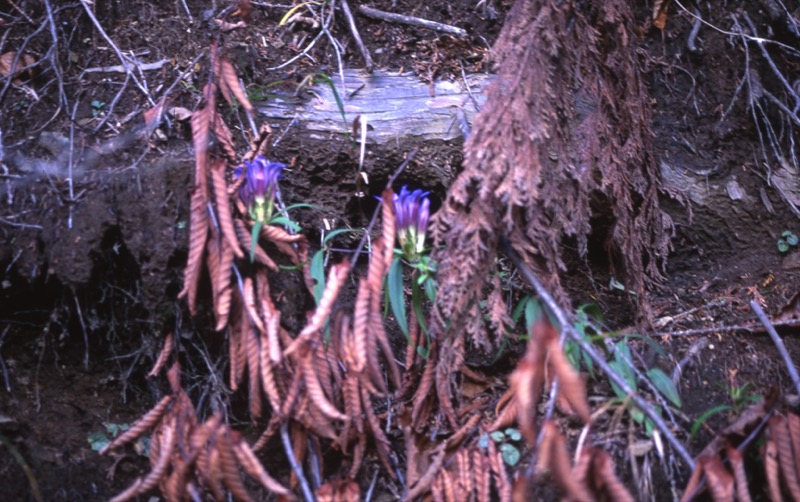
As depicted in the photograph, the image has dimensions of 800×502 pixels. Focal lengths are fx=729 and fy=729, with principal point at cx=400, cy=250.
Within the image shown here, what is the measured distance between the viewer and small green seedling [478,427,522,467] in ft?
8.16

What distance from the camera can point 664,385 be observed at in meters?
2.48

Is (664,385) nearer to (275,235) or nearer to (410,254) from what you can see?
(410,254)

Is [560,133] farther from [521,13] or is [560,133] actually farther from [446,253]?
[446,253]

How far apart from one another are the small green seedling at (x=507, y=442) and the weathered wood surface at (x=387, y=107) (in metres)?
1.31

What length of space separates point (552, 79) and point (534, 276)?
707 millimetres

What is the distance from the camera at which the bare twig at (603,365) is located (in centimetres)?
221

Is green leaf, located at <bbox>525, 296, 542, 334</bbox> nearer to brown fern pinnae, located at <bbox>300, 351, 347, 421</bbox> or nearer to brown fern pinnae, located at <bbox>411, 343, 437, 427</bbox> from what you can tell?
brown fern pinnae, located at <bbox>411, 343, 437, 427</bbox>

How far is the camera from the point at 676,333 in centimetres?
288

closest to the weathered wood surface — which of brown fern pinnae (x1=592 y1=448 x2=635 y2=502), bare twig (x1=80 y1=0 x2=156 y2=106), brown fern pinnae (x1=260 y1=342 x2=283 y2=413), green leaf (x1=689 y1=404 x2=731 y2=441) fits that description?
bare twig (x1=80 y1=0 x2=156 y2=106)

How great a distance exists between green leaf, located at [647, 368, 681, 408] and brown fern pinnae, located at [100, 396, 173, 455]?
1.67 metres

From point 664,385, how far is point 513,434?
1.77ft

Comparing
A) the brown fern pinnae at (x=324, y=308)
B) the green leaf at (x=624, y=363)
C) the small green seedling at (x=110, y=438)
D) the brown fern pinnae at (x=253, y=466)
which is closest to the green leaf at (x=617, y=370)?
the green leaf at (x=624, y=363)

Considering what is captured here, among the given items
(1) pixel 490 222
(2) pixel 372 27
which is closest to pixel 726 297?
(1) pixel 490 222

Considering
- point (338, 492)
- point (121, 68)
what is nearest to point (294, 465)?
point (338, 492)
